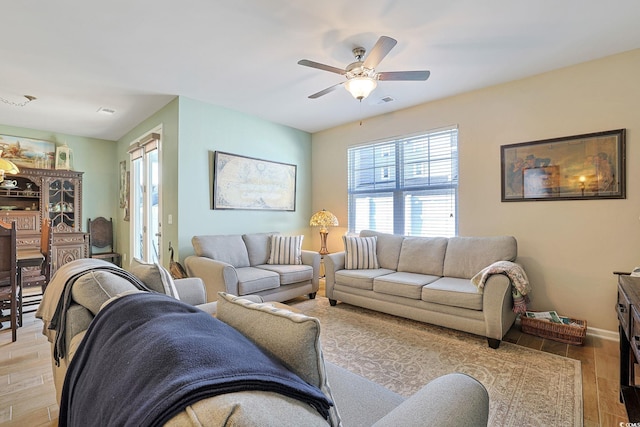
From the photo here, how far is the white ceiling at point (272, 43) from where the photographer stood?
2.15 metres

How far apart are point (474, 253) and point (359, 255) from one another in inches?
52.3

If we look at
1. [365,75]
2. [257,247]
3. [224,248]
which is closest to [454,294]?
[365,75]

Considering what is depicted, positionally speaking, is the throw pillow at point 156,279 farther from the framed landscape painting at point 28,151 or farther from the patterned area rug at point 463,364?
the framed landscape painting at point 28,151

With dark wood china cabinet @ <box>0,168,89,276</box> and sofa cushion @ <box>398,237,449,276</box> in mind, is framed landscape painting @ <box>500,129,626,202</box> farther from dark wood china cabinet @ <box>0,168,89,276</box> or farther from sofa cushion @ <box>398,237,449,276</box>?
dark wood china cabinet @ <box>0,168,89,276</box>

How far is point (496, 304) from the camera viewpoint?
256cm

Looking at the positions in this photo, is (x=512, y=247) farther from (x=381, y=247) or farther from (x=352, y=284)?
(x=352, y=284)

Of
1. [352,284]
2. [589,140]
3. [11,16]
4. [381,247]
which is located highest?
[11,16]

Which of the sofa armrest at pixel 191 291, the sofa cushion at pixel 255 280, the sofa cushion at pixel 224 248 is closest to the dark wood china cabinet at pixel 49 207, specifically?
the sofa cushion at pixel 224 248

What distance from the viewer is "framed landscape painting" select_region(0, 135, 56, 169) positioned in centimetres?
480

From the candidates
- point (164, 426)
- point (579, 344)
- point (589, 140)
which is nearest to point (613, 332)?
point (579, 344)

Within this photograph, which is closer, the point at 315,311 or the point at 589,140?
the point at 589,140

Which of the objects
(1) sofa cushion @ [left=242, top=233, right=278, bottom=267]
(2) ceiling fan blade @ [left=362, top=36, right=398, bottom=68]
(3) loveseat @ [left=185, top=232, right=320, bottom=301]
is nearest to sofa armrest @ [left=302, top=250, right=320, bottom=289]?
(3) loveseat @ [left=185, top=232, right=320, bottom=301]

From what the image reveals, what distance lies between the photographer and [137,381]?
24.3 inches

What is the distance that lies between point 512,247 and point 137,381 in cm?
342
